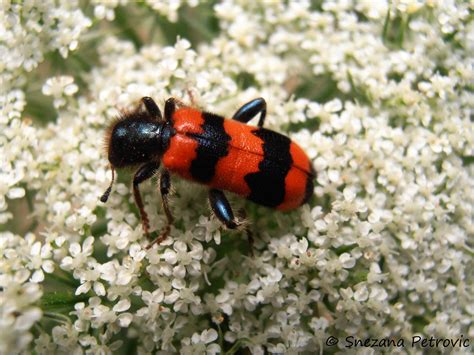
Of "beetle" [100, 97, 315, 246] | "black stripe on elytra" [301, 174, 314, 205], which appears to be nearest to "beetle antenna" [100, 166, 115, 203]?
"beetle" [100, 97, 315, 246]

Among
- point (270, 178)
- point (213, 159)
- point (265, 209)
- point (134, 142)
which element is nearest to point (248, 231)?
point (265, 209)

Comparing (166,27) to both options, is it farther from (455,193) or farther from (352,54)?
(455,193)

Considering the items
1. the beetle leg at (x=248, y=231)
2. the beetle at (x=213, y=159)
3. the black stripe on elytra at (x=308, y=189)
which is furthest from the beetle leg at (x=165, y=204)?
the black stripe on elytra at (x=308, y=189)

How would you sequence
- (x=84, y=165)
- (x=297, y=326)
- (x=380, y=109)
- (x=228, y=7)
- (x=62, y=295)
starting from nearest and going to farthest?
(x=62, y=295) < (x=297, y=326) < (x=84, y=165) < (x=380, y=109) < (x=228, y=7)

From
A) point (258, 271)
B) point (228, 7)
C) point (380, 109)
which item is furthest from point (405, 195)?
point (228, 7)

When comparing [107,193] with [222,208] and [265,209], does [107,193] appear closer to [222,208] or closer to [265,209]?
[222,208]

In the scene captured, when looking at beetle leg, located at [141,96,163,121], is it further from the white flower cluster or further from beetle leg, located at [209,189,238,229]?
beetle leg, located at [209,189,238,229]
